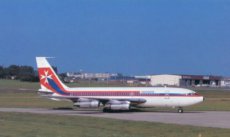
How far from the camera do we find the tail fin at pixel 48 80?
5367cm

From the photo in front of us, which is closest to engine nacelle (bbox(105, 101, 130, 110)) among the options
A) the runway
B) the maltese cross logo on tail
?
the runway

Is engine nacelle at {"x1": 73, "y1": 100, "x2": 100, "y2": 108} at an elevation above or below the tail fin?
below

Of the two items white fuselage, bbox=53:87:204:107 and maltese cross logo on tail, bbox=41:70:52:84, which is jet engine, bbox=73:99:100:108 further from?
maltese cross logo on tail, bbox=41:70:52:84

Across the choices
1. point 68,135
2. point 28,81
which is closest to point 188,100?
point 68,135

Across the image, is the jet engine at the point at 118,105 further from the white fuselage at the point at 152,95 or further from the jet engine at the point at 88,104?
the white fuselage at the point at 152,95

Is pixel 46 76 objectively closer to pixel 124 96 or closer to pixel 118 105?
pixel 124 96

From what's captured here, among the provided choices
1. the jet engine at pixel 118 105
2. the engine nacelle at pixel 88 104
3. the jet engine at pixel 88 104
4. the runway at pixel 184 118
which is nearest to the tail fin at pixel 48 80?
the jet engine at pixel 88 104

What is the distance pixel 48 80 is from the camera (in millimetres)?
54156

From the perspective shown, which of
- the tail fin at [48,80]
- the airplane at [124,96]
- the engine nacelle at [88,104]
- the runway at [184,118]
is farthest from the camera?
the tail fin at [48,80]

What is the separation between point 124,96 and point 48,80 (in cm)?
788

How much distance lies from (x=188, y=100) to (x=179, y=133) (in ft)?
76.8

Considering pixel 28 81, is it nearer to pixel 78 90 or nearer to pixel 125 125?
pixel 78 90

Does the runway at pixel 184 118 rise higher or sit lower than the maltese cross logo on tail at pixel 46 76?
lower

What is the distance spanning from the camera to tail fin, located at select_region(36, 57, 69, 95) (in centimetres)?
5367
